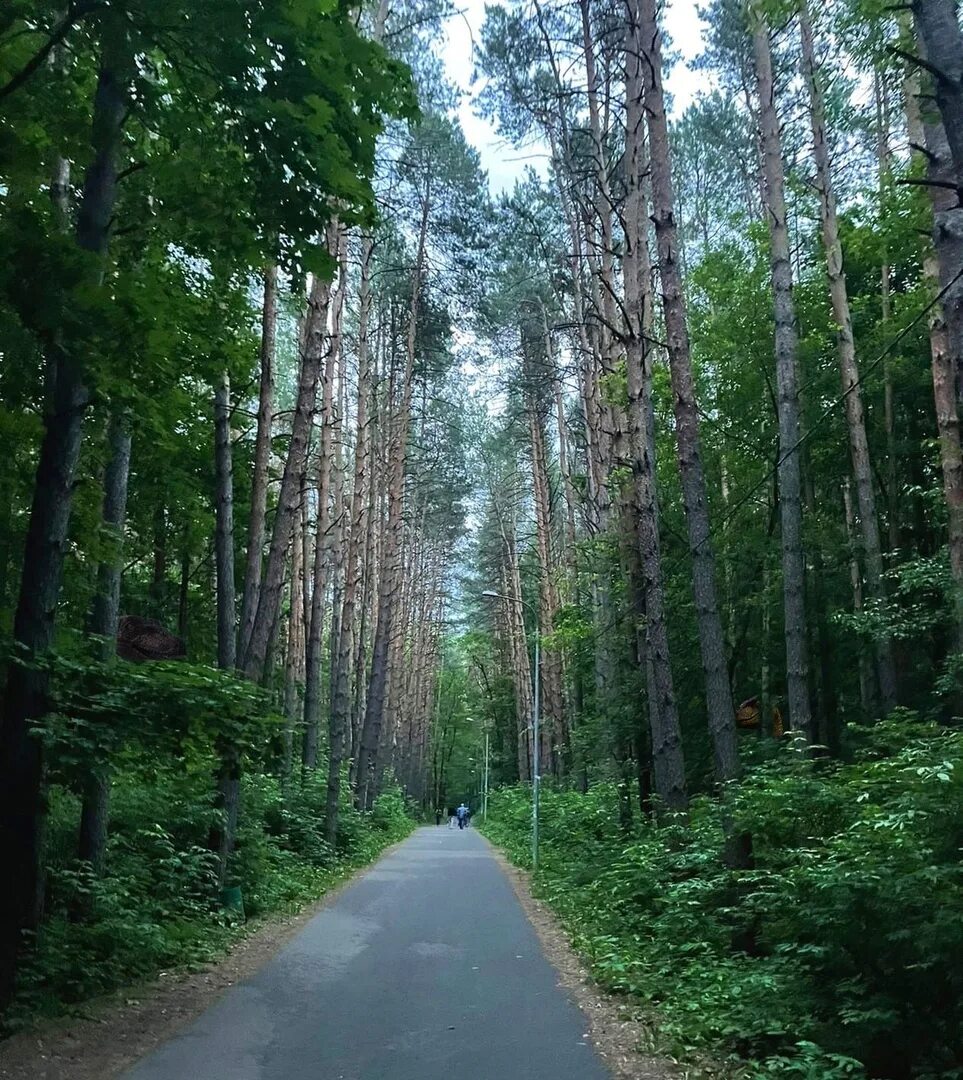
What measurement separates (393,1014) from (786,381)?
1153 cm

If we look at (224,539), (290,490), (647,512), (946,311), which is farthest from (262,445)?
(946,311)

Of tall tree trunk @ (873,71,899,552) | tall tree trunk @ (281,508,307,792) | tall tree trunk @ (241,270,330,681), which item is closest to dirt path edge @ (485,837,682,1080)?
tall tree trunk @ (241,270,330,681)

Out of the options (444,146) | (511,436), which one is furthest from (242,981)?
(511,436)

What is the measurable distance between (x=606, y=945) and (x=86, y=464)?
731 centimetres

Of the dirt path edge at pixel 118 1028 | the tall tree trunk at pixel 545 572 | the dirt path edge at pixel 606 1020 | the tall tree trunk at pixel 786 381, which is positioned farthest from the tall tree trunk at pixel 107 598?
the tall tree trunk at pixel 545 572

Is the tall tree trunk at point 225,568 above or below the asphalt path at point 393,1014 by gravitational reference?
above

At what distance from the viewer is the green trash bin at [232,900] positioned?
11.0 m

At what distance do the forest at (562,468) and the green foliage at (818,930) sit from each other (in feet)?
0.11

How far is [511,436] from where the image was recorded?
35.3 metres

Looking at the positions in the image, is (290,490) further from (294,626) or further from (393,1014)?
(294,626)

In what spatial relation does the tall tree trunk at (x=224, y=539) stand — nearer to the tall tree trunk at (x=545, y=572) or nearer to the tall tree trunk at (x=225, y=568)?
the tall tree trunk at (x=225, y=568)

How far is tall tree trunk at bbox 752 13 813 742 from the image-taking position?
14414 millimetres

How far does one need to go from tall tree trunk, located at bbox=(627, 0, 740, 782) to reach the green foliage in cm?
74

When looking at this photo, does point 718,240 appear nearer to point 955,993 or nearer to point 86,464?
point 86,464
